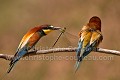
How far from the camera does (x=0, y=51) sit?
4867 millimetres

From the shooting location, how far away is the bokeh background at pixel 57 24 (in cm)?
433

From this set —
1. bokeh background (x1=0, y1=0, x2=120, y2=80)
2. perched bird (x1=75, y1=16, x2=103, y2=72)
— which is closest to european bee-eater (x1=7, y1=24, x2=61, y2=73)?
perched bird (x1=75, y1=16, x2=103, y2=72)

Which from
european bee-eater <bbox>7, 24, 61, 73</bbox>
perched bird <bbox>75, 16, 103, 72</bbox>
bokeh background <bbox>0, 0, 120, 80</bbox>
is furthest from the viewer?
bokeh background <bbox>0, 0, 120, 80</bbox>

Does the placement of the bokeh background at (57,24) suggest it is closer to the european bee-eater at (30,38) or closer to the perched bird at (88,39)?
the perched bird at (88,39)

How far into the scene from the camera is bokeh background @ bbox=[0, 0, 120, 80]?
4328 mm

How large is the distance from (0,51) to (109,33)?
1.33 meters

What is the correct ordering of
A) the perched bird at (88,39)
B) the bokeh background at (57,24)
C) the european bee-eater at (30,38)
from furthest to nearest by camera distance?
1. the bokeh background at (57,24)
2. the perched bird at (88,39)
3. the european bee-eater at (30,38)

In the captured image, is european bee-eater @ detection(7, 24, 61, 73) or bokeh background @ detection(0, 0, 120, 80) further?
bokeh background @ detection(0, 0, 120, 80)

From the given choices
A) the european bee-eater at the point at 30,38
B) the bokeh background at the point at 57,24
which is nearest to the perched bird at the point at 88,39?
the european bee-eater at the point at 30,38

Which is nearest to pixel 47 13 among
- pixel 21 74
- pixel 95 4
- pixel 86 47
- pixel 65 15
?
pixel 65 15

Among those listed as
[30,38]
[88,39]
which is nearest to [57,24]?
[88,39]

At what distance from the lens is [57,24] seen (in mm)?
5266

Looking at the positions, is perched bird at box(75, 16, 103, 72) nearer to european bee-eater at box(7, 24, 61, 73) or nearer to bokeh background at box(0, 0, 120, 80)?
european bee-eater at box(7, 24, 61, 73)

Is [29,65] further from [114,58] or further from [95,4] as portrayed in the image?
[95,4]
